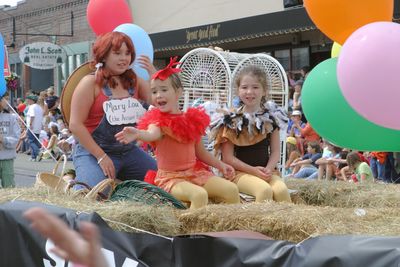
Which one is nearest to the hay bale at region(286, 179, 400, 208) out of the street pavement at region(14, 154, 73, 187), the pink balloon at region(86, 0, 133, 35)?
the pink balloon at region(86, 0, 133, 35)

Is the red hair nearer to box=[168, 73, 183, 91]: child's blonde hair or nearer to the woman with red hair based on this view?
the woman with red hair

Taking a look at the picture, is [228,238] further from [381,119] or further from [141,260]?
[381,119]

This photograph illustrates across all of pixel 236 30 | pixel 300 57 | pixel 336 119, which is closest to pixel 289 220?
pixel 336 119

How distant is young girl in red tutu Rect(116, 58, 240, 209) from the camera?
12.6 feet

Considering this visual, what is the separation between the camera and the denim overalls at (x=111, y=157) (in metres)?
4.12

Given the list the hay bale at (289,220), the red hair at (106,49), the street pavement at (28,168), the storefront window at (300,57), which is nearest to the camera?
the hay bale at (289,220)

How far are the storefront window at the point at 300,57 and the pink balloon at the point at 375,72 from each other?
11.5 metres

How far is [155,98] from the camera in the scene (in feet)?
12.8

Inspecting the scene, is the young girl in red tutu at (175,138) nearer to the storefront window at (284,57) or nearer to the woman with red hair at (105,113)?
the woman with red hair at (105,113)

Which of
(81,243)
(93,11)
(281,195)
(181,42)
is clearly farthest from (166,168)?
(181,42)

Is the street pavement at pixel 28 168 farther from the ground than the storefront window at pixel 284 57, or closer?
closer

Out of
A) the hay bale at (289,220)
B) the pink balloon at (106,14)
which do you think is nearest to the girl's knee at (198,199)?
the hay bale at (289,220)

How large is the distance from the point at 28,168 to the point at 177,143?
35.1 feet

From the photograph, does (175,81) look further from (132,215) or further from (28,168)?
(28,168)
